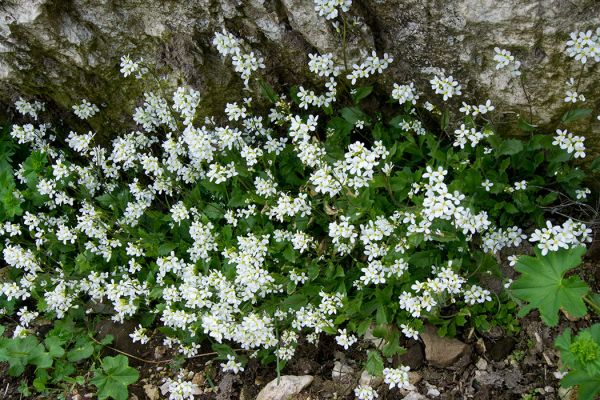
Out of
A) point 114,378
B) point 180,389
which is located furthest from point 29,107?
point 180,389

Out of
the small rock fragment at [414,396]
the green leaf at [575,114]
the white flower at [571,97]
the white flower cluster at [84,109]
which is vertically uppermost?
the white flower cluster at [84,109]

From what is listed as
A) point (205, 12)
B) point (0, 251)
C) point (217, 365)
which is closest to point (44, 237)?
point (0, 251)

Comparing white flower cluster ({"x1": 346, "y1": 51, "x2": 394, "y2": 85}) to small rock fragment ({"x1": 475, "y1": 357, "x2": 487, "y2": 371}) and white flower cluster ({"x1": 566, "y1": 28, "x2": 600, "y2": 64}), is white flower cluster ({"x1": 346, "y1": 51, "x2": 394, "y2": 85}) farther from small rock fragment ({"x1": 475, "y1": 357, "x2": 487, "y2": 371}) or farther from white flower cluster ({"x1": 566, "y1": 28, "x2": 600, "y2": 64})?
small rock fragment ({"x1": 475, "y1": 357, "x2": 487, "y2": 371})

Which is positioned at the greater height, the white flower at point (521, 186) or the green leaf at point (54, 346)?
the white flower at point (521, 186)

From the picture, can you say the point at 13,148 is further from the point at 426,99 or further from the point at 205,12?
the point at 426,99

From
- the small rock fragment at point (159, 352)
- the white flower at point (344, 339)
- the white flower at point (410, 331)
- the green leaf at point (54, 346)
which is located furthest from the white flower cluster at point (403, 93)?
the green leaf at point (54, 346)

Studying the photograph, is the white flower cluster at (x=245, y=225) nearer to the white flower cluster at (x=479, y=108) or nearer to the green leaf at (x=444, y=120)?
the white flower cluster at (x=479, y=108)
